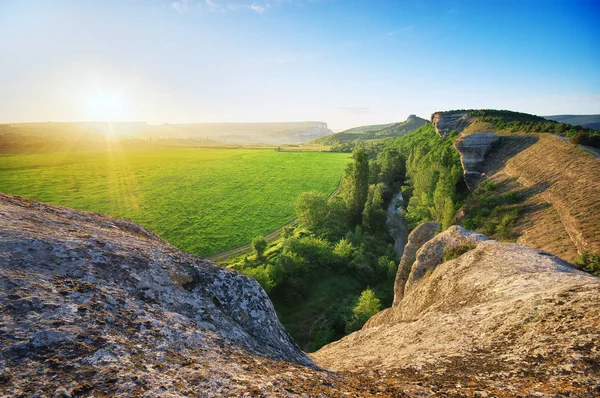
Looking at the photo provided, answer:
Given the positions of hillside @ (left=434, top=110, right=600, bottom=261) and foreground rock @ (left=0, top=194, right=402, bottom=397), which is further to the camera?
hillside @ (left=434, top=110, right=600, bottom=261)

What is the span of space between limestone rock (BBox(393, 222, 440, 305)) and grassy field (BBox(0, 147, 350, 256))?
39411 mm

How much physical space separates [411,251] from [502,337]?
17431 millimetres

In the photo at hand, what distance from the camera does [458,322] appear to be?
329 inches

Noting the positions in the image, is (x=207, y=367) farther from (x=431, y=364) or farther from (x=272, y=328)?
(x=431, y=364)

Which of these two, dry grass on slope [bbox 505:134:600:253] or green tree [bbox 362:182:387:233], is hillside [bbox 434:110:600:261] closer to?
dry grass on slope [bbox 505:134:600:253]

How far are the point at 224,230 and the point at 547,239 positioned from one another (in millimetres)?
54283

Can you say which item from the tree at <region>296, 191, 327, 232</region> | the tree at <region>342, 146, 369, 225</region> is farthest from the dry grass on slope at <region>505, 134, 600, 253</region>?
the tree at <region>296, 191, 327, 232</region>

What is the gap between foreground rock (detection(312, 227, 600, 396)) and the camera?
5043 mm

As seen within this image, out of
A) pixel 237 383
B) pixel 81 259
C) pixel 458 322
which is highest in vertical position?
pixel 81 259

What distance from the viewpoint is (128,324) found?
4.79 metres

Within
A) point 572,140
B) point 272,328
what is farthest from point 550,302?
point 572,140

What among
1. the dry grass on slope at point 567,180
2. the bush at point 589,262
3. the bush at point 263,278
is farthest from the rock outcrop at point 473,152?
the bush at point 263,278

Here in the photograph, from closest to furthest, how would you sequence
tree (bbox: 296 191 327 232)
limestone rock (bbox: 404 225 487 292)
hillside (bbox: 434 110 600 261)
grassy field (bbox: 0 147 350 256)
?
limestone rock (bbox: 404 225 487 292) < hillside (bbox: 434 110 600 261) < tree (bbox: 296 191 327 232) < grassy field (bbox: 0 147 350 256)

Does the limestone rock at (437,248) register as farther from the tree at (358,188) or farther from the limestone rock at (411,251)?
the tree at (358,188)
